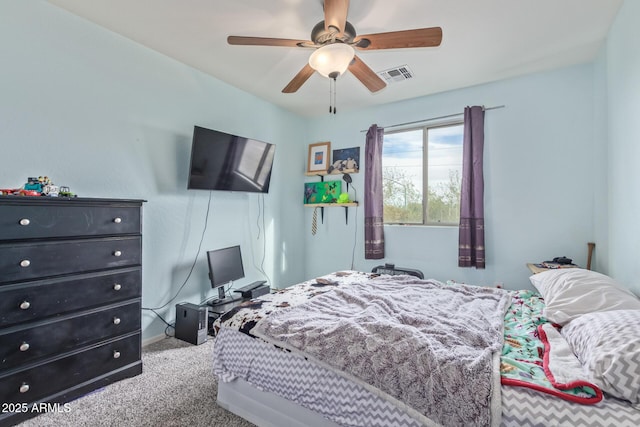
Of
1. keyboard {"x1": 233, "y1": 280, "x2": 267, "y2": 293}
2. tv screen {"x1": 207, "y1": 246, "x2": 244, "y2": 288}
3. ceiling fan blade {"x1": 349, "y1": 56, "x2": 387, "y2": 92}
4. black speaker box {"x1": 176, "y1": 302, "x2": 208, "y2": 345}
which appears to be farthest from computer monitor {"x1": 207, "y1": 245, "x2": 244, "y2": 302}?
ceiling fan blade {"x1": 349, "y1": 56, "x2": 387, "y2": 92}

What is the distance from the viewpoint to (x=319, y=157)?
4367 millimetres

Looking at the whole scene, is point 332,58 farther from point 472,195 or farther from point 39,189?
point 472,195

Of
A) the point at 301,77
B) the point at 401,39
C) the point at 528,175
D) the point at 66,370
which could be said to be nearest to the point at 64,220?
the point at 66,370

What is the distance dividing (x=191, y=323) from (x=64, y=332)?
0.99m

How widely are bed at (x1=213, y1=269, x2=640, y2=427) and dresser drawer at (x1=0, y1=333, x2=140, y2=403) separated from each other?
2.75 feet

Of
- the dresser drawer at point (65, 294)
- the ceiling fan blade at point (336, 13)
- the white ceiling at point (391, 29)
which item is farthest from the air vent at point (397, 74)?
the dresser drawer at point (65, 294)

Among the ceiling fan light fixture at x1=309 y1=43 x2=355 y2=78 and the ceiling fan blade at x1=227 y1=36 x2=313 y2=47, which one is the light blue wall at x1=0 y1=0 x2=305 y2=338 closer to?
the ceiling fan blade at x1=227 y1=36 x2=313 y2=47

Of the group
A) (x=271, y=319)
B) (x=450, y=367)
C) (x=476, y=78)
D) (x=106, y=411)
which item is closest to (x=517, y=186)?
(x=476, y=78)

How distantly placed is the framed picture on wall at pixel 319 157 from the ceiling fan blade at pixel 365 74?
6.04ft

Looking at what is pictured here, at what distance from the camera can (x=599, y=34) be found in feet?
7.84

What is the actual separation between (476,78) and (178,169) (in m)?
3.15

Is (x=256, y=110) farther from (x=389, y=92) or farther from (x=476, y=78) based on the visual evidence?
(x=476, y=78)

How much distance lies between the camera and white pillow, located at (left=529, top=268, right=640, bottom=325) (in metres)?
1.45

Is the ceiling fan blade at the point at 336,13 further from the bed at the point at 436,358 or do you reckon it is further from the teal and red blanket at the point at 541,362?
the teal and red blanket at the point at 541,362
